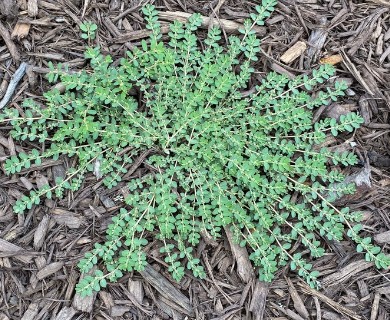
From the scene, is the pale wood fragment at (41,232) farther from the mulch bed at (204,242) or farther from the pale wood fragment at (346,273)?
the pale wood fragment at (346,273)

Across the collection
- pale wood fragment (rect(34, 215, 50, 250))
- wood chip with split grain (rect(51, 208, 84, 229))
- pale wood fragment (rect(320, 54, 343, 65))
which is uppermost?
pale wood fragment (rect(320, 54, 343, 65))

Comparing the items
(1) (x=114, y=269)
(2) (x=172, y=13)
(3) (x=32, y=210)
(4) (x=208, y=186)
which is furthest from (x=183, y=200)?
(2) (x=172, y=13)

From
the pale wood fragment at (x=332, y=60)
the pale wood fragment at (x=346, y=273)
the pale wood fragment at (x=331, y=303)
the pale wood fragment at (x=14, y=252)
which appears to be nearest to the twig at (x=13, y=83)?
the pale wood fragment at (x=14, y=252)

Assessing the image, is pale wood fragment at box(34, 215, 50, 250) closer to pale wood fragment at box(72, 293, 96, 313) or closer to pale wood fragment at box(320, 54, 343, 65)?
pale wood fragment at box(72, 293, 96, 313)

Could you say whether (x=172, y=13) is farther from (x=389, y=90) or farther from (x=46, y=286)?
(x=46, y=286)

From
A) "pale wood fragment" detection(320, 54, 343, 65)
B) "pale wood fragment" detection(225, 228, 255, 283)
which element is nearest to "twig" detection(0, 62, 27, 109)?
"pale wood fragment" detection(225, 228, 255, 283)
